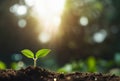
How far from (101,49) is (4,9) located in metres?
1.52

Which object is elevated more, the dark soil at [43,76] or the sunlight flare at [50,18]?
the sunlight flare at [50,18]

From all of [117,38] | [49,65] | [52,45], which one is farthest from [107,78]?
[117,38]

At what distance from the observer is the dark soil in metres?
0.98

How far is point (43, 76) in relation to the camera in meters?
1.01

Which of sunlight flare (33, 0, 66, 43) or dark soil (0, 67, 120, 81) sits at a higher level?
sunlight flare (33, 0, 66, 43)

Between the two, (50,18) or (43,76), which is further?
(50,18)

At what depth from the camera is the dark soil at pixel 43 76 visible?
0.98 m

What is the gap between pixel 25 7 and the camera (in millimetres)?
4684

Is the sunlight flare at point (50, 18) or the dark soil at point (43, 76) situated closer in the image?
the dark soil at point (43, 76)

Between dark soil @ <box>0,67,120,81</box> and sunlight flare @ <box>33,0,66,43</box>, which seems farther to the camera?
sunlight flare @ <box>33,0,66,43</box>

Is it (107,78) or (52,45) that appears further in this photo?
(52,45)

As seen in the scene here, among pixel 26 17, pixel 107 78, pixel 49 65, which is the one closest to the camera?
pixel 107 78

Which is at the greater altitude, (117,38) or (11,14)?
(11,14)

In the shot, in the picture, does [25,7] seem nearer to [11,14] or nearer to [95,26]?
[11,14]
